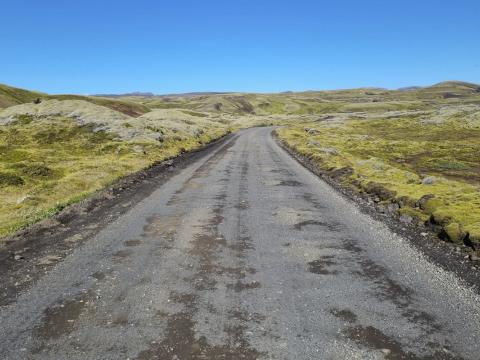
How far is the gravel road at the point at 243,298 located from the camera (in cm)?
825

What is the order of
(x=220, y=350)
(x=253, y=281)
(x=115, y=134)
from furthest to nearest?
(x=115, y=134)
(x=253, y=281)
(x=220, y=350)

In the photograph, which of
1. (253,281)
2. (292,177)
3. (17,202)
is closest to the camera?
(253,281)

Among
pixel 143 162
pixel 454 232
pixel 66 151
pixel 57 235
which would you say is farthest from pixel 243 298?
pixel 66 151

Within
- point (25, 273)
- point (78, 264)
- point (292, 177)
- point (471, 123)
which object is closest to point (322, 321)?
point (78, 264)

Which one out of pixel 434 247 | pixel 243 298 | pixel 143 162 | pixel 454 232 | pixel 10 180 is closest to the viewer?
pixel 243 298

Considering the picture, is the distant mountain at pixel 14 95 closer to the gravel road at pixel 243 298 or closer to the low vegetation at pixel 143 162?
the low vegetation at pixel 143 162

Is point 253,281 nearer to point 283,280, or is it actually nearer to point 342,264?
point 283,280

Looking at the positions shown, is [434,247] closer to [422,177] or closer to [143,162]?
[422,177]

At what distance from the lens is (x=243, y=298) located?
33.9ft

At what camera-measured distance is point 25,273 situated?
12.0 metres

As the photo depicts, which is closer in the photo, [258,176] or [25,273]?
[25,273]

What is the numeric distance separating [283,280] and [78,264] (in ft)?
20.3

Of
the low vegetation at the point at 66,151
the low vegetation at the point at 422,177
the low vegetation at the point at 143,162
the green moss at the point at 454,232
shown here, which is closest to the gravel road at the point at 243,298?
the green moss at the point at 454,232

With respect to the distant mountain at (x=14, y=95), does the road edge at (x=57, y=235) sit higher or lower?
lower
